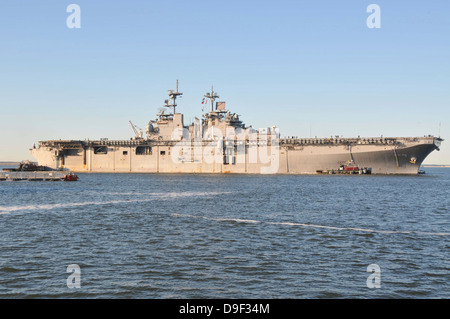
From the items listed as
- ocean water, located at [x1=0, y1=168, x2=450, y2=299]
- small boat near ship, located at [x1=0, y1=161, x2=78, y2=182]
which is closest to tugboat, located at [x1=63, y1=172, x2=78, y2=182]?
small boat near ship, located at [x1=0, y1=161, x2=78, y2=182]

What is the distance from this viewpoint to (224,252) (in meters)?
14.2

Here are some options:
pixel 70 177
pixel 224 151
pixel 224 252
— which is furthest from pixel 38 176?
pixel 224 252

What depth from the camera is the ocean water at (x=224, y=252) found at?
1037 centimetres

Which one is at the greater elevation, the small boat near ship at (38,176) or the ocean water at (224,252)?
the small boat near ship at (38,176)

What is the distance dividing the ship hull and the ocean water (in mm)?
39386

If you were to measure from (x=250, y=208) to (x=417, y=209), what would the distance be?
10.5 meters

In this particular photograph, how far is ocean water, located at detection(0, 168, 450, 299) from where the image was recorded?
10.4 meters

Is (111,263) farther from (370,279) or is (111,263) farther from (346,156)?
(346,156)

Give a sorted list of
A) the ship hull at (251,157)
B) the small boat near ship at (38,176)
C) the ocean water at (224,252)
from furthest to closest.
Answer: the ship hull at (251,157), the small boat near ship at (38,176), the ocean water at (224,252)

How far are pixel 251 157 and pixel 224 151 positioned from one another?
4.77 metres

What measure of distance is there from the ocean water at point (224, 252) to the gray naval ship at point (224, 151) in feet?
131

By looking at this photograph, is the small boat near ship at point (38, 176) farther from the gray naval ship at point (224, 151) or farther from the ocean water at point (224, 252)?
the ocean water at point (224, 252)

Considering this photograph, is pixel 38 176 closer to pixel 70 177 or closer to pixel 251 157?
pixel 70 177

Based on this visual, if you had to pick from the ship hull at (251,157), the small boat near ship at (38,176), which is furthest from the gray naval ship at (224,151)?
the small boat near ship at (38,176)
